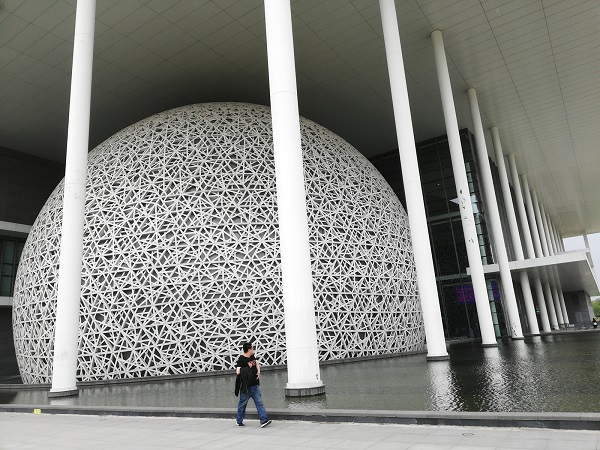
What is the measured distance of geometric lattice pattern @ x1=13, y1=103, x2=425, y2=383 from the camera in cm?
1231

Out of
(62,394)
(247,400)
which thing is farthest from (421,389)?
(62,394)

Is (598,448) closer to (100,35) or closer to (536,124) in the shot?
(100,35)

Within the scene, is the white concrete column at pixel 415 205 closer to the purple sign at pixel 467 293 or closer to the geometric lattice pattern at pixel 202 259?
the geometric lattice pattern at pixel 202 259

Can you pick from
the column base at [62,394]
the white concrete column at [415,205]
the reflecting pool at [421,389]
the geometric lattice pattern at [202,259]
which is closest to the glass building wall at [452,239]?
the geometric lattice pattern at [202,259]

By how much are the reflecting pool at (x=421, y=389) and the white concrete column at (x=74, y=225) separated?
0.70 meters

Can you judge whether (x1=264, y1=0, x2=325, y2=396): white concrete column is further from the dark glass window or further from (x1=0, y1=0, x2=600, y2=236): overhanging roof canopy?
the dark glass window

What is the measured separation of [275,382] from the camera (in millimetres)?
9789

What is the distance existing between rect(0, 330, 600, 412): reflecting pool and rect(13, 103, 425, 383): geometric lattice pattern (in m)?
1.22

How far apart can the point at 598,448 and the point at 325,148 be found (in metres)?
12.6

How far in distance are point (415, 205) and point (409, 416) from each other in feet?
26.1

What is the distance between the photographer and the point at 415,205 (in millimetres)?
12312

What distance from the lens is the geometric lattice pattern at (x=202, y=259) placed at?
12.3m

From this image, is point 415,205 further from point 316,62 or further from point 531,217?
point 531,217

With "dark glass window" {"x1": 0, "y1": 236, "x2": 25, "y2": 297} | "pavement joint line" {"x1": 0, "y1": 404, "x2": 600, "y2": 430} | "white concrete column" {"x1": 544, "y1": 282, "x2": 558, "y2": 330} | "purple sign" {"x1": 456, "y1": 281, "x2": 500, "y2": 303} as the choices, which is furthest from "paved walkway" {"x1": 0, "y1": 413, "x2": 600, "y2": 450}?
"white concrete column" {"x1": 544, "y1": 282, "x2": 558, "y2": 330}
